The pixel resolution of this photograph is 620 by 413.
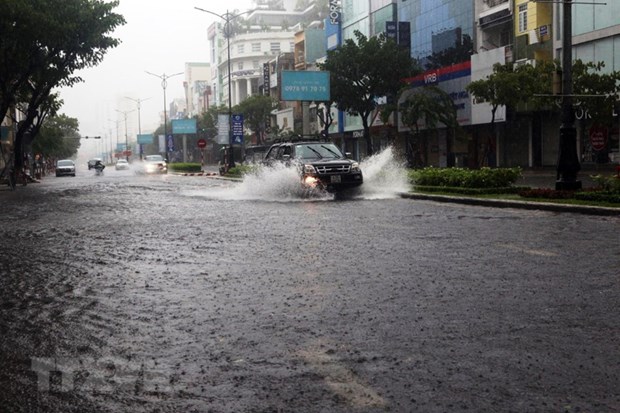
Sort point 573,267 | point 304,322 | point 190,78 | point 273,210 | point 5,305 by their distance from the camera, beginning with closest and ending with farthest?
point 304,322
point 5,305
point 573,267
point 273,210
point 190,78

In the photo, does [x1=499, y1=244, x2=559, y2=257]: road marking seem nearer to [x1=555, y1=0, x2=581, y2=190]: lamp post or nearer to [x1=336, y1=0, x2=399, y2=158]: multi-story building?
[x1=555, y1=0, x2=581, y2=190]: lamp post

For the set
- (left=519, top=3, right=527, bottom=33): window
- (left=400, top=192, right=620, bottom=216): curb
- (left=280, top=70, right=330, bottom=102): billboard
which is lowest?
(left=400, top=192, right=620, bottom=216): curb

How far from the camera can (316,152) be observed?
2211cm

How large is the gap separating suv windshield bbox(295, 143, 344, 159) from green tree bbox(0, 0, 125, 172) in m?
18.6

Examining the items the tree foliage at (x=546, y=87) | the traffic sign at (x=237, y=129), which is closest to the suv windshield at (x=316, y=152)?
the tree foliage at (x=546, y=87)

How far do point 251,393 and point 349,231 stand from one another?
850 centimetres

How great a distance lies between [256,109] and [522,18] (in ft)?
154

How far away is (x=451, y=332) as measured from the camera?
5367 mm

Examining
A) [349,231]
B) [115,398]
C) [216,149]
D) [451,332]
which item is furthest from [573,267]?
[216,149]

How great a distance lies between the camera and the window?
42081 mm

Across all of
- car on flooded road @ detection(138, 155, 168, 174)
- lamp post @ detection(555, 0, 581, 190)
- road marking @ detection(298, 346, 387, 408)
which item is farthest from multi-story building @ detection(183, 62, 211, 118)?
road marking @ detection(298, 346, 387, 408)

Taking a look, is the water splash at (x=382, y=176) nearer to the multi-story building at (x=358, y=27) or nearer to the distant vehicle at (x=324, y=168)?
the distant vehicle at (x=324, y=168)

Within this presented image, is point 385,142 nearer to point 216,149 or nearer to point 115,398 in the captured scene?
point 115,398

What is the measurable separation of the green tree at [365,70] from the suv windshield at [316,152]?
27839 millimetres
